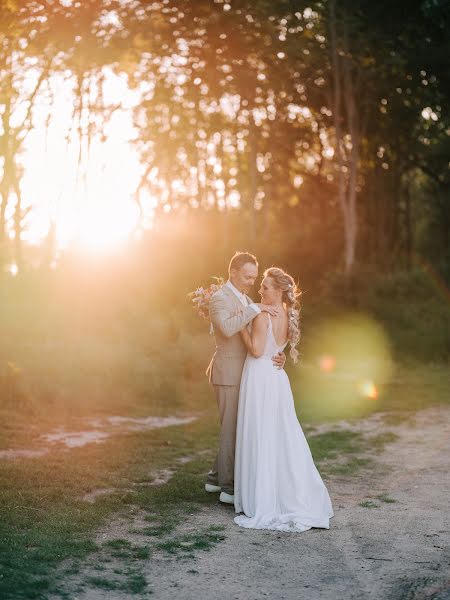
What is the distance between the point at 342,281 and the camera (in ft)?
104

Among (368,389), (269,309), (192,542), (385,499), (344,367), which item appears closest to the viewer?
(192,542)

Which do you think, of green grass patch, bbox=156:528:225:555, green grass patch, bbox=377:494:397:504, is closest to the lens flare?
green grass patch, bbox=377:494:397:504

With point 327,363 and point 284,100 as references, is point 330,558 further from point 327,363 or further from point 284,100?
point 284,100

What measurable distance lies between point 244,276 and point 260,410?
4.32ft

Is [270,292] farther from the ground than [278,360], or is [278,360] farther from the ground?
[270,292]

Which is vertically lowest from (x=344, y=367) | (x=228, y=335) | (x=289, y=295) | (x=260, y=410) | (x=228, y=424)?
(x=344, y=367)

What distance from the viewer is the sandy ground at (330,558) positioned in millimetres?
6199

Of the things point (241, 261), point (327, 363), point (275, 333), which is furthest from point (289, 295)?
point (327, 363)

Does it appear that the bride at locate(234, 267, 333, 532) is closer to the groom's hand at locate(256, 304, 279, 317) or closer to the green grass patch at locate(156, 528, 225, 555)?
the groom's hand at locate(256, 304, 279, 317)

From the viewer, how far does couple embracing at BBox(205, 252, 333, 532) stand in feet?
27.2

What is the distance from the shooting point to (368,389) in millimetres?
20688

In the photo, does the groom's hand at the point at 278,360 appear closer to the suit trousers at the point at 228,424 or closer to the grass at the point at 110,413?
the suit trousers at the point at 228,424

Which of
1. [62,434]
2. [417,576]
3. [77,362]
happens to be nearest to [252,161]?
[77,362]

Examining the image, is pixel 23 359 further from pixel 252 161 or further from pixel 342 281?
pixel 252 161
